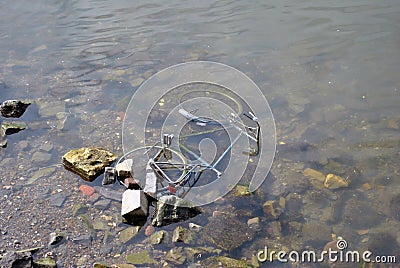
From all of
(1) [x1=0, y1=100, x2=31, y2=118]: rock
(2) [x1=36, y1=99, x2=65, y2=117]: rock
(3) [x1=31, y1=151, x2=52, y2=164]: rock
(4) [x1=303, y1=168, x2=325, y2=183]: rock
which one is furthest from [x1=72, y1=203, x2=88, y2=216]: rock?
(4) [x1=303, y1=168, x2=325, y2=183]: rock

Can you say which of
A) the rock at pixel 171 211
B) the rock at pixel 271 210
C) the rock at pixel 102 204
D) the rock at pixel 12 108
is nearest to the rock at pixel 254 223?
the rock at pixel 271 210

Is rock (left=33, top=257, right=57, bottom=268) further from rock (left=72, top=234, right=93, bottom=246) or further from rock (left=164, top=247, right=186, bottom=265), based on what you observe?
rock (left=164, top=247, right=186, bottom=265)

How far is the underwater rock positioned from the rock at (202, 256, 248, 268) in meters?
2.05

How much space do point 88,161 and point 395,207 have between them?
414 centimetres

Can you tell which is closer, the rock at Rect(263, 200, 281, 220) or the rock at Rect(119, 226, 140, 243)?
the rock at Rect(119, 226, 140, 243)

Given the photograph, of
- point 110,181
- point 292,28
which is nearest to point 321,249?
point 110,181

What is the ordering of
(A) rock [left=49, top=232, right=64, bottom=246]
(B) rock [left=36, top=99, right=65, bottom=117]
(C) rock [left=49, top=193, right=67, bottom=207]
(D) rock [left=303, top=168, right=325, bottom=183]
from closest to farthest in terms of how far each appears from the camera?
1. (A) rock [left=49, top=232, right=64, bottom=246]
2. (C) rock [left=49, top=193, right=67, bottom=207]
3. (D) rock [left=303, top=168, right=325, bottom=183]
4. (B) rock [left=36, top=99, right=65, bottom=117]

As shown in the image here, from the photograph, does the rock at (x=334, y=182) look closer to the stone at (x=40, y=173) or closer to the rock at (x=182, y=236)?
the rock at (x=182, y=236)

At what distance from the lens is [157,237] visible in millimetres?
4555

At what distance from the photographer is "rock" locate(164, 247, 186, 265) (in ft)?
14.2

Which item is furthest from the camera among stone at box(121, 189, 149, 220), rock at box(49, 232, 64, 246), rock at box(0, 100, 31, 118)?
rock at box(0, 100, 31, 118)

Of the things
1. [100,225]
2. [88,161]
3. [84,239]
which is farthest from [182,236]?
[88,161]

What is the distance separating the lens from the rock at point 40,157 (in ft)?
19.1

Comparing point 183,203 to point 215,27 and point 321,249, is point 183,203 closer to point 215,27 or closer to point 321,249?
point 321,249
